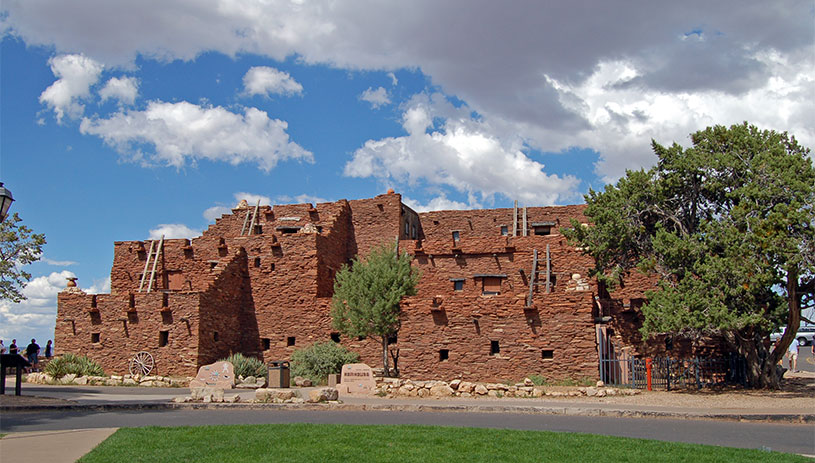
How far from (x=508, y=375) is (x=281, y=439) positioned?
16.7m

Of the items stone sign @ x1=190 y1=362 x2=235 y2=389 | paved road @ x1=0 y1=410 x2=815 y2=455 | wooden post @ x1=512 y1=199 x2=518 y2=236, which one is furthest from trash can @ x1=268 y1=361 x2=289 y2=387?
wooden post @ x1=512 y1=199 x2=518 y2=236

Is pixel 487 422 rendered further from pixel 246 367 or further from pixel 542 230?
pixel 542 230

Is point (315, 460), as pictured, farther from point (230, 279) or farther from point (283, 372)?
point (230, 279)

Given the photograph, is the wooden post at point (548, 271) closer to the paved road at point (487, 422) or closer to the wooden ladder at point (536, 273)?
the wooden ladder at point (536, 273)

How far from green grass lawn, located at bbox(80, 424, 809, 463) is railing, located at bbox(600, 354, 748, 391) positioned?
13.4 m

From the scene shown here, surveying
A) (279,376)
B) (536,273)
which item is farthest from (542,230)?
(279,376)

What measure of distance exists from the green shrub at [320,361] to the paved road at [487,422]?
435 inches

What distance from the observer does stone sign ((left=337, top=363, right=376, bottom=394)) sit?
74.6ft

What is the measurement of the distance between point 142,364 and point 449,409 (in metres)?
18.4

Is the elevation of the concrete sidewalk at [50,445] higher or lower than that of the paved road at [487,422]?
higher

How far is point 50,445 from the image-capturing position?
1141 cm

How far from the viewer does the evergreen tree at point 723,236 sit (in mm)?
22656

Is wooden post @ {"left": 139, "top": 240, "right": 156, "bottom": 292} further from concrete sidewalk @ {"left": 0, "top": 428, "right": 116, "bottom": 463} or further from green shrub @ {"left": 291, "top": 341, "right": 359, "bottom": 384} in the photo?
concrete sidewalk @ {"left": 0, "top": 428, "right": 116, "bottom": 463}

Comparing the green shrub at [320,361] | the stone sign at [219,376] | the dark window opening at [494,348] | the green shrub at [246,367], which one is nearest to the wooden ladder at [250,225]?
the green shrub at [246,367]
